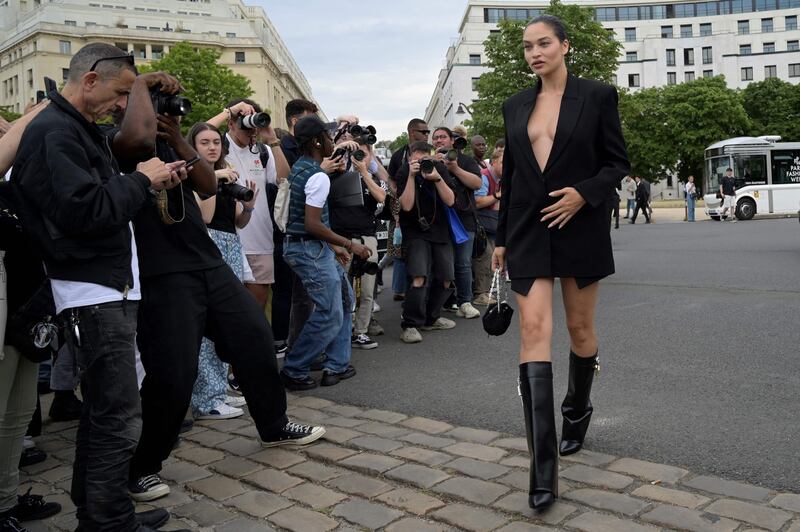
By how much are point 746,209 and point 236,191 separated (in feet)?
93.4

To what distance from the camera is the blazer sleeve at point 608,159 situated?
3.55 m

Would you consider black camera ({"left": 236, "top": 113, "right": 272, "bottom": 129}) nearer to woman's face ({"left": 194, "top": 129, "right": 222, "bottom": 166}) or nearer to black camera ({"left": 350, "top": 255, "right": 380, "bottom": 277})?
woman's face ({"left": 194, "top": 129, "right": 222, "bottom": 166})

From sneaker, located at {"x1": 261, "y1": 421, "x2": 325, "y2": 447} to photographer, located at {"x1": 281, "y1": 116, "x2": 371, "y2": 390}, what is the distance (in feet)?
4.41

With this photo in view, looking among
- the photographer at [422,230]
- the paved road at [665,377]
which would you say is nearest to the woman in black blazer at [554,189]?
the paved road at [665,377]

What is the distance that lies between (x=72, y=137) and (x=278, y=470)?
6.51 ft

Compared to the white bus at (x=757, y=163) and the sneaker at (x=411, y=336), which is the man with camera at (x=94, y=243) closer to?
the sneaker at (x=411, y=336)

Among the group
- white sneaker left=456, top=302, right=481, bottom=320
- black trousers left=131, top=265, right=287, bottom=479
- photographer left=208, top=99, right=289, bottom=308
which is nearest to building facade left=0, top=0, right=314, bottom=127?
white sneaker left=456, top=302, right=481, bottom=320

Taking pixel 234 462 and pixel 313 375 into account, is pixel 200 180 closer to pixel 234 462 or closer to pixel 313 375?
pixel 234 462

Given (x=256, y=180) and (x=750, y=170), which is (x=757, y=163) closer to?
(x=750, y=170)

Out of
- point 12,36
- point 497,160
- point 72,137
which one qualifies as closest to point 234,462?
point 72,137

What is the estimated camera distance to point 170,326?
3627 millimetres

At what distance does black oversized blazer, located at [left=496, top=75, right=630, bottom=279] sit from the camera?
3592 mm

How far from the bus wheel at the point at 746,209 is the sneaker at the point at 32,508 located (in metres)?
29.8

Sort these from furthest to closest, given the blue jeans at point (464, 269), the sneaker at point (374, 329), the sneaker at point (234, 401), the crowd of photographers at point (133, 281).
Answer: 1. the blue jeans at point (464, 269)
2. the sneaker at point (374, 329)
3. the sneaker at point (234, 401)
4. the crowd of photographers at point (133, 281)
